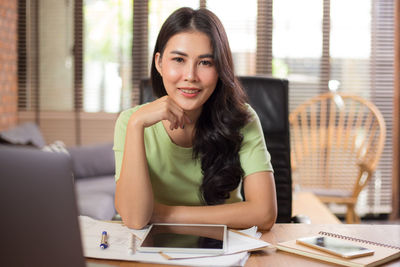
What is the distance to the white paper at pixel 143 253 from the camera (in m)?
Answer: 0.86

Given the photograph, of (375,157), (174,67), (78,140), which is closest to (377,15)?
(375,157)

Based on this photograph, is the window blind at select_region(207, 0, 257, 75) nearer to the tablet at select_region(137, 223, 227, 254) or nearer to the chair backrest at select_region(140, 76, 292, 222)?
the chair backrest at select_region(140, 76, 292, 222)

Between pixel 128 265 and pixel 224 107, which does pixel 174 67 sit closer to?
pixel 224 107

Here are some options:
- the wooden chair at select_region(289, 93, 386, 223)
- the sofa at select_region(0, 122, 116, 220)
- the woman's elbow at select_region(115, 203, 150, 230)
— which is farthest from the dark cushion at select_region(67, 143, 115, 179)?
the woman's elbow at select_region(115, 203, 150, 230)

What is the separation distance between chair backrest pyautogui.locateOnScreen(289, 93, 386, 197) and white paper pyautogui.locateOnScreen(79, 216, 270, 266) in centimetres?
263

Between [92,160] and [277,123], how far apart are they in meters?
1.99

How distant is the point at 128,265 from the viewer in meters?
0.87

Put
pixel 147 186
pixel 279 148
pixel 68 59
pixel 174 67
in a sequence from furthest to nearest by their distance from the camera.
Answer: pixel 68 59
pixel 279 148
pixel 174 67
pixel 147 186

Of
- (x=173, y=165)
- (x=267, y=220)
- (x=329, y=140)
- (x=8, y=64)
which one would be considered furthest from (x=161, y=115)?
(x=8, y=64)

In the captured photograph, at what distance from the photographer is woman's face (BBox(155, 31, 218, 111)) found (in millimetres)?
1330

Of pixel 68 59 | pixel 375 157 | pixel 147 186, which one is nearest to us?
pixel 147 186

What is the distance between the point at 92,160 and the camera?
11.2 feet

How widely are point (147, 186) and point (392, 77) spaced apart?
10.3 ft

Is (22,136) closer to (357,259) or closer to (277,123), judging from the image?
(277,123)
